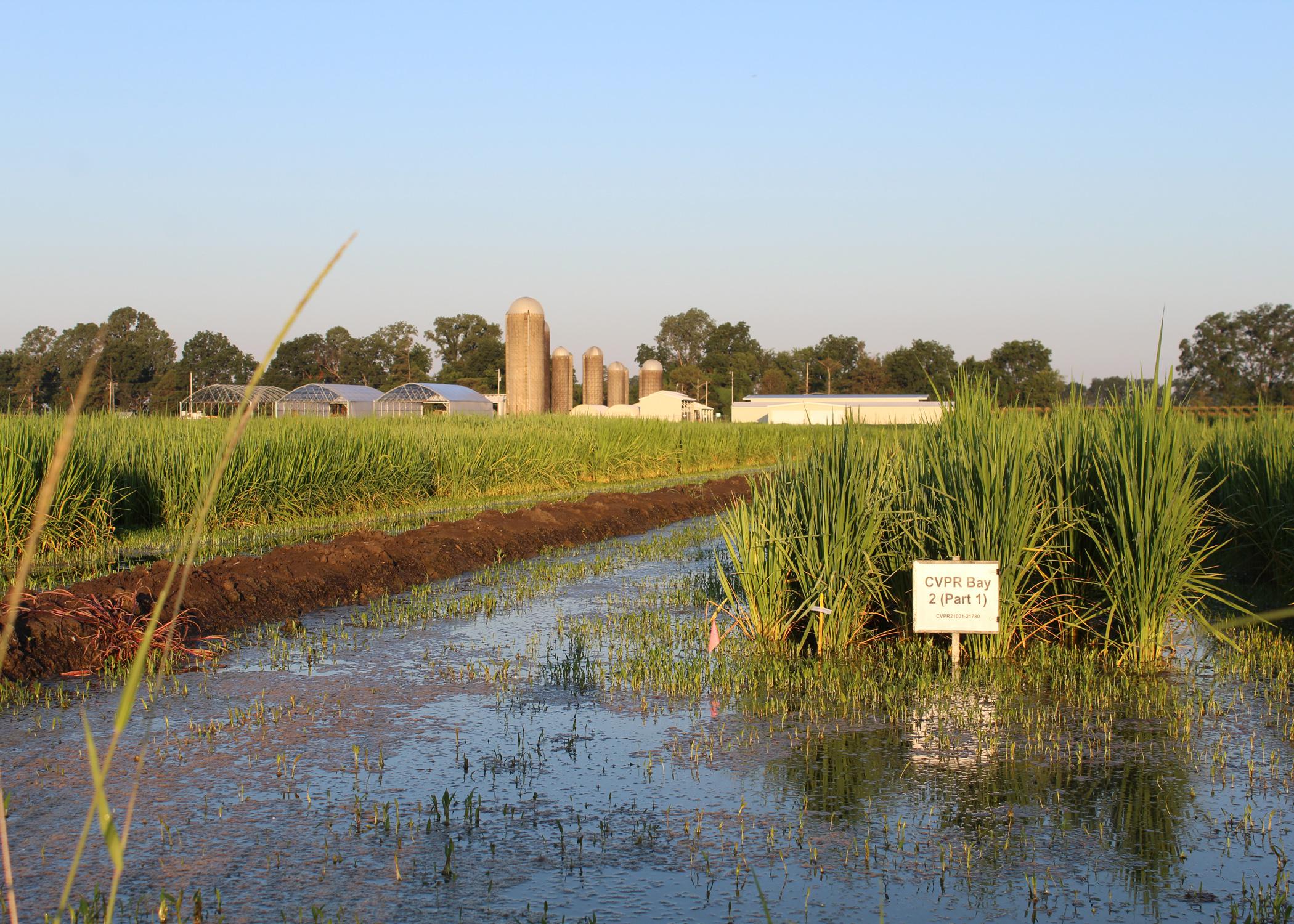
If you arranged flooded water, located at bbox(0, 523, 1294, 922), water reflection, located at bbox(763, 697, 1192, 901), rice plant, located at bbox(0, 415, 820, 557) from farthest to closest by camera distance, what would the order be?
1. rice plant, located at bbox(0, 415, 820, 557)
2. water reflection, located at bbox(763, 697, 1192, 901)
3. flooded water, located at bbox(0, 523, 1294, 922)

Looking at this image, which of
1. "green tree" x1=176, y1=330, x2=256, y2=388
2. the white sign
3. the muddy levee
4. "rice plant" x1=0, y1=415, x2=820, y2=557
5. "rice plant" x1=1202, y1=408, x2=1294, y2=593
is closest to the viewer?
the white sign

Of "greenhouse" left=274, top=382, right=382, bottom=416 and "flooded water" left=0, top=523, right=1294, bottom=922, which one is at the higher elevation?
"greenhouse" left=274, top=382, right=382, bottom=416

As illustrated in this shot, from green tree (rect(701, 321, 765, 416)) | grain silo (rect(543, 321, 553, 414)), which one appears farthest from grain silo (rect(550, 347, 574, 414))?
green tree (rect(701, 321, 765, 416))

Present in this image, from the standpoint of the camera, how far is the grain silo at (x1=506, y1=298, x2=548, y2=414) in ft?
158

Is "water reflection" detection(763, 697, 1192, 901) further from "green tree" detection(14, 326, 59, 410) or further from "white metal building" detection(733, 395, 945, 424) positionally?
"white metal building" detection(733, 395, 945, 424)

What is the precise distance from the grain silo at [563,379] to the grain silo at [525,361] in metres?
7.92

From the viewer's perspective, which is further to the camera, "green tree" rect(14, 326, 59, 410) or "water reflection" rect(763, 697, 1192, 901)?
"green tree" rect(14, 326, 59, 410)

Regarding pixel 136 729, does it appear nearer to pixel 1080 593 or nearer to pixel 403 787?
pixel 403 787

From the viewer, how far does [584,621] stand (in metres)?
11.2

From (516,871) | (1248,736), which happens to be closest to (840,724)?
(1248,736)

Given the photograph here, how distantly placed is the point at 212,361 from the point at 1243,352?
80981mm

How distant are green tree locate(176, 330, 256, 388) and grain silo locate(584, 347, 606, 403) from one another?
124ft

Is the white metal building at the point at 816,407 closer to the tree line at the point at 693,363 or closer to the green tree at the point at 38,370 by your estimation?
the tree line at the point at 693,363

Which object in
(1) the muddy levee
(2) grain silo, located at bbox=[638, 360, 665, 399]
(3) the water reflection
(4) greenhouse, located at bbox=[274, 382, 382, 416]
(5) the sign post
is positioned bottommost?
(3) the water reflection
